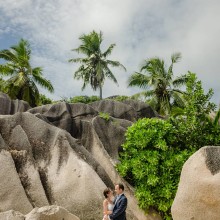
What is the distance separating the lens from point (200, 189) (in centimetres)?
816

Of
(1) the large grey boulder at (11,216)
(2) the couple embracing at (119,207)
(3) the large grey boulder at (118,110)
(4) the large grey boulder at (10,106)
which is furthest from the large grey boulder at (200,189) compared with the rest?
(4) the large grey boulder at (10,106)

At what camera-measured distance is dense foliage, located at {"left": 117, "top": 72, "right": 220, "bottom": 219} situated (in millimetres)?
11906

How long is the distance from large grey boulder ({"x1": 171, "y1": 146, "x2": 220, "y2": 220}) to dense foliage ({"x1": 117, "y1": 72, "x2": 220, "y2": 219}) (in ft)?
9.96

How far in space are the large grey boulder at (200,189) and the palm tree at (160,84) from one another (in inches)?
888

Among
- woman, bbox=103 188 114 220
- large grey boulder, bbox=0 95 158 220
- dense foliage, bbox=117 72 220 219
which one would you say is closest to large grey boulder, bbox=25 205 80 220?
woman, bbox=103 188 114 220

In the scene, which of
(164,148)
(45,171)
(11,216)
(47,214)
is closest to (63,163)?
(45,171)

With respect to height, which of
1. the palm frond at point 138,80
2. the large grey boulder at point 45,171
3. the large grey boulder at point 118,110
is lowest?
the large grey boulder at point 45,171

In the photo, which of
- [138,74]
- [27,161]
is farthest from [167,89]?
[27,161]

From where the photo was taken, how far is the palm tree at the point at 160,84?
31.6 m

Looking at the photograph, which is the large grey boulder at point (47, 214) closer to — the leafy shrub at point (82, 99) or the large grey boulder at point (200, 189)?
the large grey boulder at point (200, 189)

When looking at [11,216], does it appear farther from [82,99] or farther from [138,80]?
[82,99]

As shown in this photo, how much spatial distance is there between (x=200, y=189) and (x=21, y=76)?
23.3 m

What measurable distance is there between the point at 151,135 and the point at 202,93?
2.44 metres

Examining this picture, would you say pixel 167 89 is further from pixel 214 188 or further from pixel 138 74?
pixel 214 188
